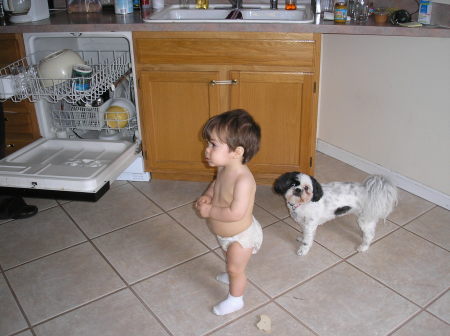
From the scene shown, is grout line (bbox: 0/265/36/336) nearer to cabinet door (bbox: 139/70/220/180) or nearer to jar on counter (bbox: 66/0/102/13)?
cabinet door (bbox: 139/70/220/180)

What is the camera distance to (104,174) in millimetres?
2061

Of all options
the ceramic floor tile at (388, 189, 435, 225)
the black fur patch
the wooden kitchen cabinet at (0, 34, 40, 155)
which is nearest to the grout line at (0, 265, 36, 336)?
the wooden kitchen cabinet at (0, 34, 40, 155)

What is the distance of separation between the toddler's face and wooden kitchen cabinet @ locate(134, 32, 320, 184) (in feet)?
2.89

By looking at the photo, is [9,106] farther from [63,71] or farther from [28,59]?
[63,71]

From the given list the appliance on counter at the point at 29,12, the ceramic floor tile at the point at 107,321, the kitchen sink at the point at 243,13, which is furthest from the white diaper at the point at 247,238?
the appliance on counter at the point at 29,12

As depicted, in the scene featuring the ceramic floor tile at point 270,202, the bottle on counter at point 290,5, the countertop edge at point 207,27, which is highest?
the bottle on counter at point 290,5

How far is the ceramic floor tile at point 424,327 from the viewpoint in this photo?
156cm

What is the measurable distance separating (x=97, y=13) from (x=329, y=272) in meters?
1.94

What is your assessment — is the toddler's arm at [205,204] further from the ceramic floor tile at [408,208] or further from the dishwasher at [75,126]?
the ceramic floor tile at [408,208]

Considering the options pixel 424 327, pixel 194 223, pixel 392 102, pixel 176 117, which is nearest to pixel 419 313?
pixel 424 327

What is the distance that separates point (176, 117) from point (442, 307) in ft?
4.94

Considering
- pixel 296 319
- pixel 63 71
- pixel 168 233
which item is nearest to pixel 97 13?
pixel 63 71

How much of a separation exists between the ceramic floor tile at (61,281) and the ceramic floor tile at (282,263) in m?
0.57

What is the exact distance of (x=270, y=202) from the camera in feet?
7.90
